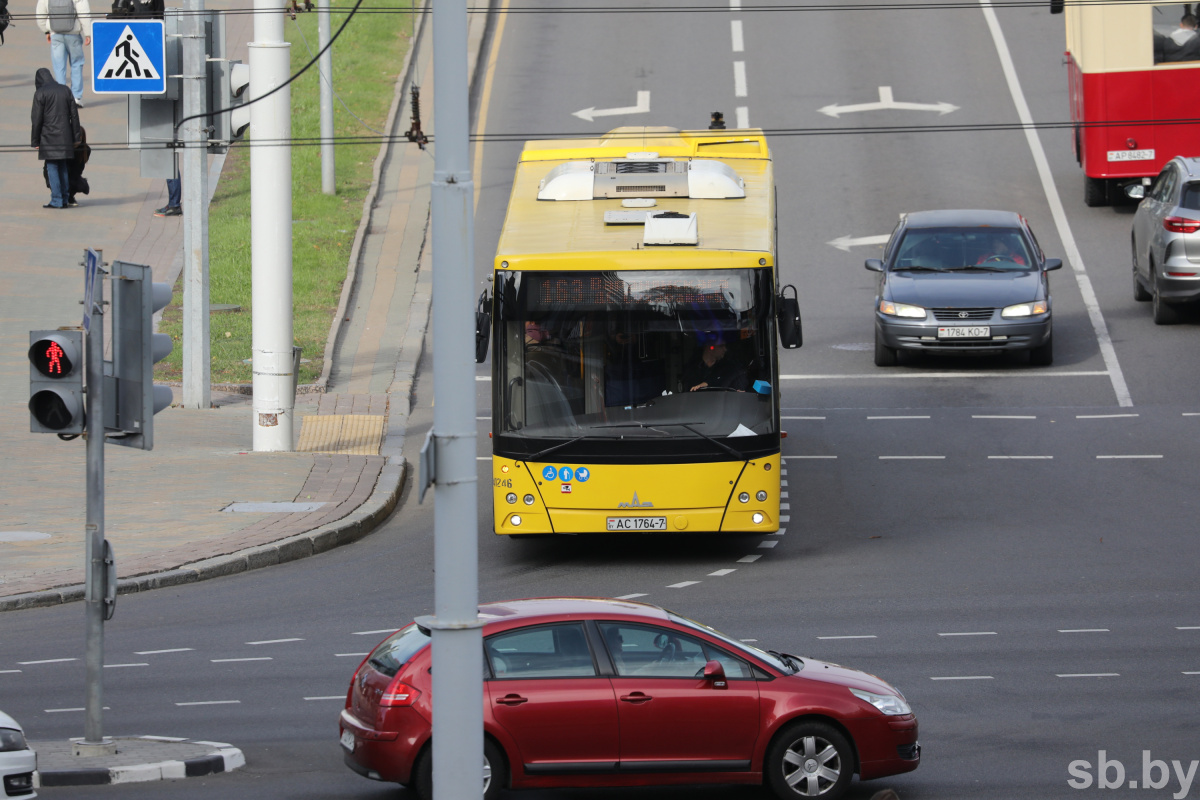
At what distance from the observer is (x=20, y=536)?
648 inches

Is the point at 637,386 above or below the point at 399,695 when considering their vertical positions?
above

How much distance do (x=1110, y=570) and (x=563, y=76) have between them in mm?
24420

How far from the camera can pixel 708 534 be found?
17.5 meters

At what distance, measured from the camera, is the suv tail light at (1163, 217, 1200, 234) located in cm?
2405

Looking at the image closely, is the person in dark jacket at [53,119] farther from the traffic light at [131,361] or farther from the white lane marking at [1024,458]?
the traffic light at [131,361]

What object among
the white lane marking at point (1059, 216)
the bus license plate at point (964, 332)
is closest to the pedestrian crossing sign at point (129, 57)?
the bus license plate at point (964, 332)

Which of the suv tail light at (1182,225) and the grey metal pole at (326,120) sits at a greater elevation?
the grey metal pole at (326,120)

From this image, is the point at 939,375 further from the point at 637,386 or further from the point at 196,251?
the point at 196,251

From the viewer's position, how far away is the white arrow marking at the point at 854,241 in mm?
29734

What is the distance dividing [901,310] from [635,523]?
9.08 meters

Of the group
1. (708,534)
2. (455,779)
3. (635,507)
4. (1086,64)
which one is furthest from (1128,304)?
(455,779)

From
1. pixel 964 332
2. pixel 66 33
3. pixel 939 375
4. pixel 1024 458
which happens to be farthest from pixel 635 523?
pixel 66 33

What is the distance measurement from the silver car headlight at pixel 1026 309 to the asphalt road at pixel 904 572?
98 centimetres

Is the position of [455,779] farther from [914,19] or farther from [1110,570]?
[914,19]
